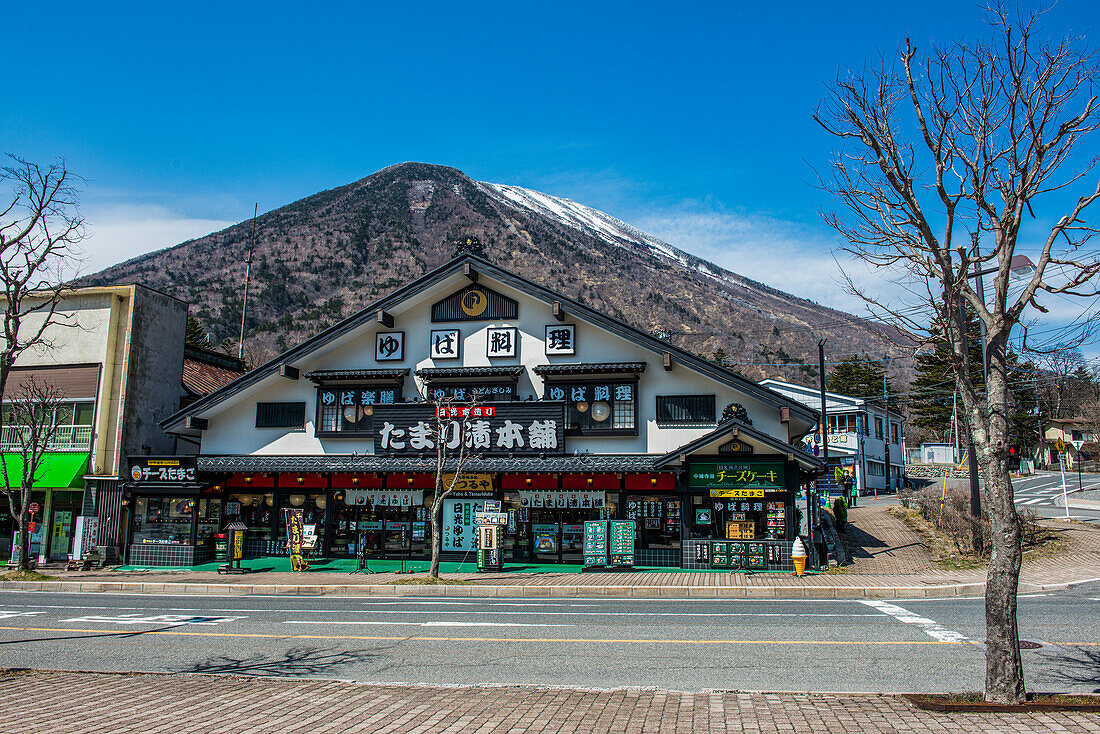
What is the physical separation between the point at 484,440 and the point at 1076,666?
18665 mm

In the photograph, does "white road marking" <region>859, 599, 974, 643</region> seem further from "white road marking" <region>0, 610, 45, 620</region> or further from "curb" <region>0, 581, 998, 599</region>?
"white road marking" <region>0, 610, 45, 620</region>

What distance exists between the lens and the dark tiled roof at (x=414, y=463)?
24.7 metres

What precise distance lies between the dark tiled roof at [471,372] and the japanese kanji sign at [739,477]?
7.36 m

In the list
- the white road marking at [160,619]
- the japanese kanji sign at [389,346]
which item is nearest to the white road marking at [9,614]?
the white road marking at [160,619]

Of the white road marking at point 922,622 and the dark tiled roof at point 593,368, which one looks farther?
the dark tiled roof at point 593,368

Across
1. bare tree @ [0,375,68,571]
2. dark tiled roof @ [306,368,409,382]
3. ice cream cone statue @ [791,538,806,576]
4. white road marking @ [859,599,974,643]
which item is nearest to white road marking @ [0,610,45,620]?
bare tree @ [0,375,68,571]

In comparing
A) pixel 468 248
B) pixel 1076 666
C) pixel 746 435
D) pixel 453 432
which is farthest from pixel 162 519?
pixel 1076 666

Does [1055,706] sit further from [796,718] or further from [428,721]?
[428,721]

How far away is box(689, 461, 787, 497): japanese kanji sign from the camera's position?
23.3 metres

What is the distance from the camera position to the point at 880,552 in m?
25.2

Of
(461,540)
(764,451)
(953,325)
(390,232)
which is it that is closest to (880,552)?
(764,451)

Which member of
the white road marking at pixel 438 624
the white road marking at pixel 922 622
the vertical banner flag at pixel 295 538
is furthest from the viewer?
the vertical banner flag at pixel 295 538

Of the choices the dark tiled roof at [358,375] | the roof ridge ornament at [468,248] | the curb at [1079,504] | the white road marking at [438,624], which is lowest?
the white road marking at [438,624]

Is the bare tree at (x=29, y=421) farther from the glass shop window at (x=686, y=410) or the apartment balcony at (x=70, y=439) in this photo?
the glass shop window at (x=686, y=410)
